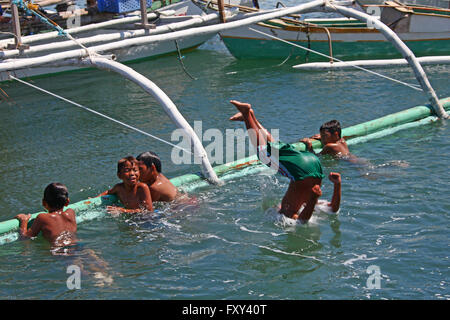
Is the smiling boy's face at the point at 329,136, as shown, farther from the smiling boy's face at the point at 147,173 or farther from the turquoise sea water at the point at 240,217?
the smiling boy's face at the point at 147,173

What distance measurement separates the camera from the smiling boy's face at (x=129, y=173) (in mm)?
7824

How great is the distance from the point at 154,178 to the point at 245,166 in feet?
5.11

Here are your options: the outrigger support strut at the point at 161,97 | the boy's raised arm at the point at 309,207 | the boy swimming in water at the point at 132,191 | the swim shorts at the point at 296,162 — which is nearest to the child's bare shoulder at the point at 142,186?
the boy swimming in water at the point at 132,191

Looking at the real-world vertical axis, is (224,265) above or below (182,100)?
below

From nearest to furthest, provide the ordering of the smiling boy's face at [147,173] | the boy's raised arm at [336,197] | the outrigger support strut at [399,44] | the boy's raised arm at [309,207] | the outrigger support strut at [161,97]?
the boy's raised arm at [309,207] → the boy's raised arm at [336,197] → the smiling boy's face at [147,173] → the outrigger support strut at [161,97] → the outrigger support strut at [399,44]

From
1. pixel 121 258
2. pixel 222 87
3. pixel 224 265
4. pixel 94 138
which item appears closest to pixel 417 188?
pixel 224 265

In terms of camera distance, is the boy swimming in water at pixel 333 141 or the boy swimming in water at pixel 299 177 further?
the boy swimming in water at pixel 333 141

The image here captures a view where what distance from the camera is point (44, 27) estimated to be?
16.9m

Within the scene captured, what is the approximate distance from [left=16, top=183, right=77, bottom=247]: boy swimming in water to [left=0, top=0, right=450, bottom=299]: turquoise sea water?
0.13m

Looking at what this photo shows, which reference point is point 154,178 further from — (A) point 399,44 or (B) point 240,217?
(A) point 399,44
